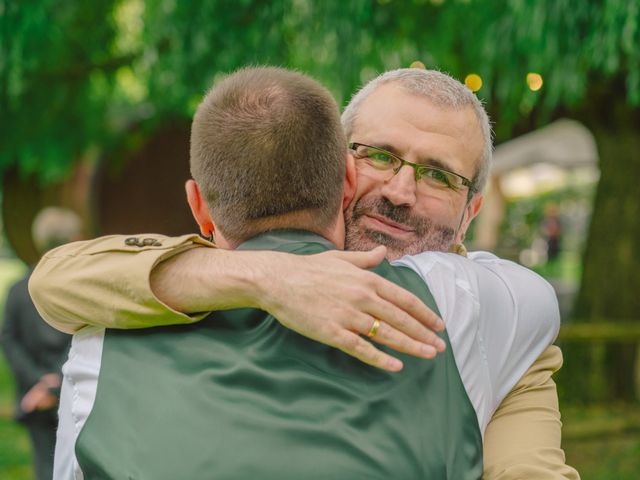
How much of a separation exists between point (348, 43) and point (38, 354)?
8.60ft

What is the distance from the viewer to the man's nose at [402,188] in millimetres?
2191

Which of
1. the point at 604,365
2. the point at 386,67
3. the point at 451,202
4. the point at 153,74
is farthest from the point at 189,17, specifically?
the point at 604,365

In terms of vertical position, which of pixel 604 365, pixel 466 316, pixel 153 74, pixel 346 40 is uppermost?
pixel 466 316

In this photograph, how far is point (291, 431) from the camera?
138 cm

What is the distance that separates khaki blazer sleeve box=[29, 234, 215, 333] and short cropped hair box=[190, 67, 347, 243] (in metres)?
0.13

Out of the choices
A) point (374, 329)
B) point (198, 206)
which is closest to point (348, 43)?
point (198, 206)

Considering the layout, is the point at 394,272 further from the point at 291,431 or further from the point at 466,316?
the point at 291,431

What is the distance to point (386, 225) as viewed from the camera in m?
2.19

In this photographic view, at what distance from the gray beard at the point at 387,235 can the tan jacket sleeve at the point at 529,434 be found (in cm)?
52

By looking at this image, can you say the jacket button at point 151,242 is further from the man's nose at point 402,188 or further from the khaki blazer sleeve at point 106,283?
the man's nose at point 402,188

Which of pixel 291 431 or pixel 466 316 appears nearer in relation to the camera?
pixel 291 431

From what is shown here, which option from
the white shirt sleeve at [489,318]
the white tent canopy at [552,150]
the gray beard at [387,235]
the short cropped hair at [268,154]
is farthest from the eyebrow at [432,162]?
the white tent canopy at [552,150]

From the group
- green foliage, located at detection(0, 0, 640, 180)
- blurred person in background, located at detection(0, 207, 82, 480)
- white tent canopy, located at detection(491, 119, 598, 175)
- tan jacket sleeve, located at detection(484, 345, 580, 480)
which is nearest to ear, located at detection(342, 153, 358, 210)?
tan jacket sleeve, located at detection(484, 345, 580, 480)

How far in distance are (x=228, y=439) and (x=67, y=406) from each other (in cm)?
36
